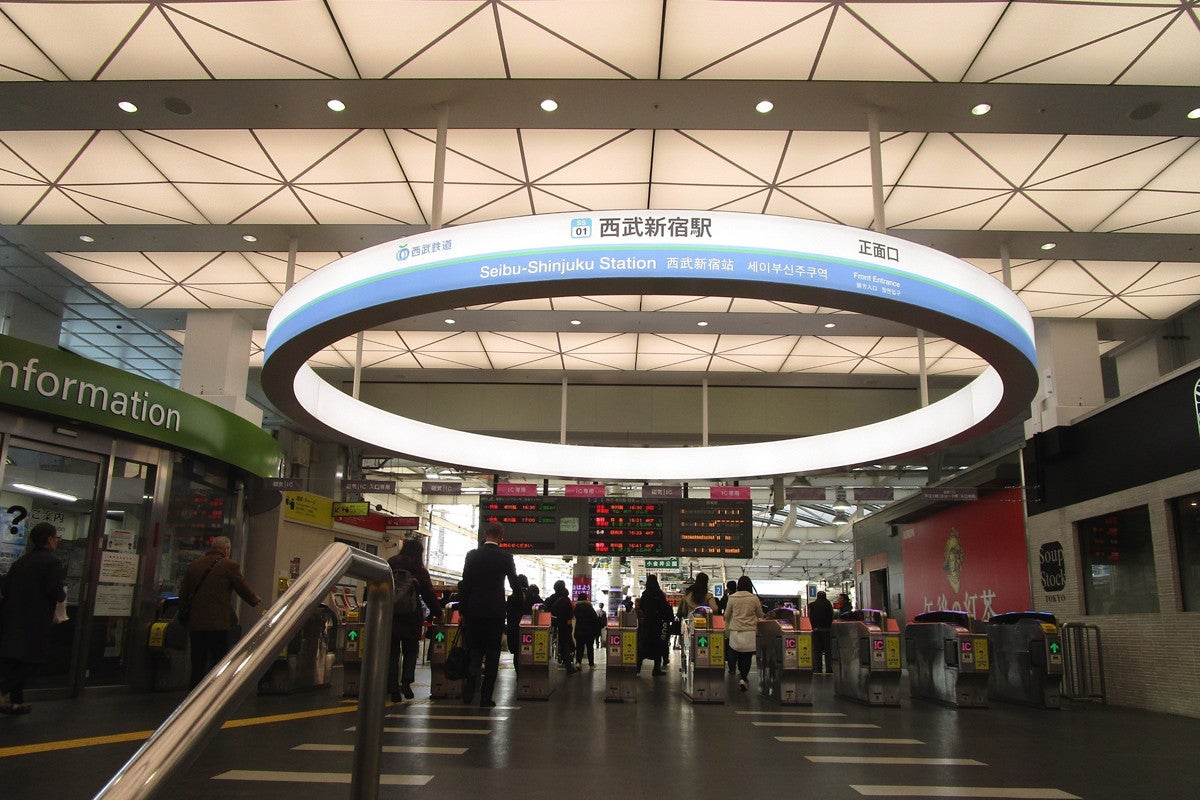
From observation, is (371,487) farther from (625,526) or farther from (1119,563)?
(1119,563)

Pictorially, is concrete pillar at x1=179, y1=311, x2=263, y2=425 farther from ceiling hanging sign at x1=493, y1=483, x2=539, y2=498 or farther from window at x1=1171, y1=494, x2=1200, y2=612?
window at x1=1171, y1=494, x2=1200, y2=612

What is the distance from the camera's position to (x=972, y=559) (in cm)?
1619

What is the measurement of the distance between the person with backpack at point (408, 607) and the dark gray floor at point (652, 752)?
0.36m

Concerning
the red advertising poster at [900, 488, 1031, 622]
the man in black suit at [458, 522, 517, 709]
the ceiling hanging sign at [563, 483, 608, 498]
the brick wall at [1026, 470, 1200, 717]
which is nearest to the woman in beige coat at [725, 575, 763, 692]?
the man in black suit at [458, 522, 517, 709]

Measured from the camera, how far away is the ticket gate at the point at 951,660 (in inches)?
411

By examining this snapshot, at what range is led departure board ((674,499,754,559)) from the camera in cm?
1584

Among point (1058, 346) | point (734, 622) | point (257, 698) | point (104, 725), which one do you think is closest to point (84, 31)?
point (104, 725)

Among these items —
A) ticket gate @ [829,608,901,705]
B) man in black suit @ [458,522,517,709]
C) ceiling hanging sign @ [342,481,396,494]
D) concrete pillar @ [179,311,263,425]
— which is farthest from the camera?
ceiling hanging sign @ [342,481,396,494]

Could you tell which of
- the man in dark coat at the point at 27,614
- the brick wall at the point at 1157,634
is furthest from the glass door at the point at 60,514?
the brick wall at the point at 1157,634

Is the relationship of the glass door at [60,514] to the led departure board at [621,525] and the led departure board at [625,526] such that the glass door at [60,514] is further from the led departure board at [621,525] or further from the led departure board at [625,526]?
the led departure board at [625,526]

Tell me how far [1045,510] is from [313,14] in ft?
40.7

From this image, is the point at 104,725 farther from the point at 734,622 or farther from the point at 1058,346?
the point at 1058,346

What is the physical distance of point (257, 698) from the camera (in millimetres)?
9406

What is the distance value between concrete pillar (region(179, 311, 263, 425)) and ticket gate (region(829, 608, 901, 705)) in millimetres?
10011
